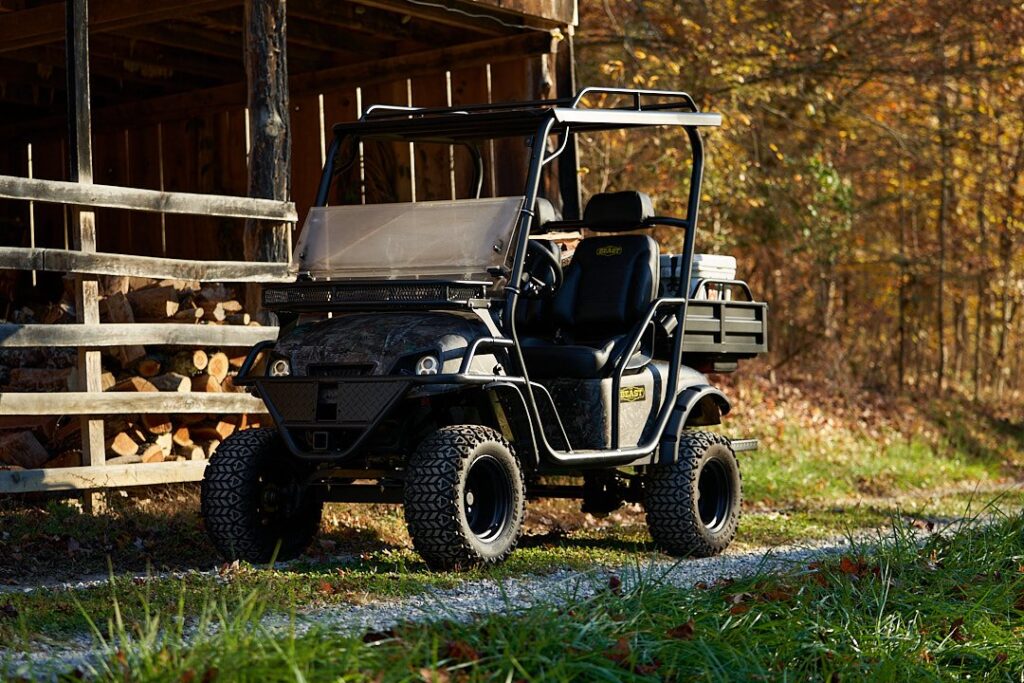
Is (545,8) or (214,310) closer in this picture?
(214,310)

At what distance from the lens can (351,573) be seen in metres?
7.21

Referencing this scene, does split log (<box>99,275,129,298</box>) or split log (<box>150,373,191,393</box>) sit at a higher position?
split log (<box>99,275,129,298</box>)

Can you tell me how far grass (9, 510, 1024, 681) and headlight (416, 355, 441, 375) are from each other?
1.67m

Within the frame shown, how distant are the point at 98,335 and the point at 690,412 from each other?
3.57 meters

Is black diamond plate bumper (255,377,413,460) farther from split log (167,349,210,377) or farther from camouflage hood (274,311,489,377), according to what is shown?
split log (167,349,210,377)

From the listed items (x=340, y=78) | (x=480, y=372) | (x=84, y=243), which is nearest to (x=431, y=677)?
(x=480, y=372)

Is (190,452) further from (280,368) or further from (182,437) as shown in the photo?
(280,368)

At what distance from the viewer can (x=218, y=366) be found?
33.5ft

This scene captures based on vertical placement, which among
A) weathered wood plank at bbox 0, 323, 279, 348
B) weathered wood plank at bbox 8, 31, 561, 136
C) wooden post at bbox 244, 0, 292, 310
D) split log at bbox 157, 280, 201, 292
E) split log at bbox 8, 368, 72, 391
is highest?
weathered wood plank at bbox 8, 31, 561, 136

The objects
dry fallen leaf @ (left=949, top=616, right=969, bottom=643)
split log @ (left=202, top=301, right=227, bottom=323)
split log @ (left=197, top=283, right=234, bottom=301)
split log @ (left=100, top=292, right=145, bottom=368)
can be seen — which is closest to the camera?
dry fallen leaf @ (left=949, top=616, right=969, bottom=643)

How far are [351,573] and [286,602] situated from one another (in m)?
0.93

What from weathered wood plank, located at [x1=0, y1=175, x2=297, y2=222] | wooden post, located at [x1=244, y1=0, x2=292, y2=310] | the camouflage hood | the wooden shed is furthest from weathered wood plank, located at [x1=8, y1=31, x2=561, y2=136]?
the camouflage hood

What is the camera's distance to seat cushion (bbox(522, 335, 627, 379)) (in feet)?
26.6

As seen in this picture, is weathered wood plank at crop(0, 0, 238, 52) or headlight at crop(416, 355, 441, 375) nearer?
headlight at crop(416, 355, 441, 375)
